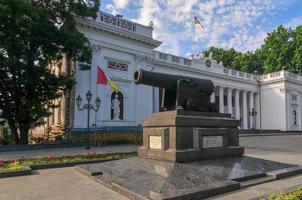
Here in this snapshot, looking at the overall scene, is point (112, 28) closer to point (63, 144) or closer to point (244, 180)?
point (63, 144)

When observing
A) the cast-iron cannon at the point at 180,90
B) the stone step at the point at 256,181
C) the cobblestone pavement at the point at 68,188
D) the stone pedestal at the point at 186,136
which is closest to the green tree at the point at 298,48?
the cast-iron cannon at the point at 180,90

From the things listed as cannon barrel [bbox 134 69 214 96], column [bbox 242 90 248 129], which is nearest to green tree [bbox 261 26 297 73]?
column [bbox 242 90 248 129]

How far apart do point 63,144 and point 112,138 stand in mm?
3945

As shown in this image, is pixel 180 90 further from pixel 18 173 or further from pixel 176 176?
pixel 18 173

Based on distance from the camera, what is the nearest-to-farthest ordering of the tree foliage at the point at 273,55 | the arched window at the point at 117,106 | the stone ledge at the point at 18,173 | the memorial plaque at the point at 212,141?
1. the stone ledge at the point at 18,173
2. the memorial plaque at the point at 212,141
3. the arched window at the point at 117,106
4. the tree foliage at the point at 273,55

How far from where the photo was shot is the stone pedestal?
8258 millimetres

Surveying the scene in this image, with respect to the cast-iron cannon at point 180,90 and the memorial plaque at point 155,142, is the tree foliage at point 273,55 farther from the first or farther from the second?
the memorial plaque at point 155,142

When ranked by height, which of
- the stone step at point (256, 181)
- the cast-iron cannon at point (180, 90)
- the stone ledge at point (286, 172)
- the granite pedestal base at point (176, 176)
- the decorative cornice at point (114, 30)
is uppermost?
the decorative cornice at point (114, 30)

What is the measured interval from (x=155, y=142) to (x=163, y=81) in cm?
184

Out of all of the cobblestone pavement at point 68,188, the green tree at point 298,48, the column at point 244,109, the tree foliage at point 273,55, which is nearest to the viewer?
the cobblestone pavement at point 68,188

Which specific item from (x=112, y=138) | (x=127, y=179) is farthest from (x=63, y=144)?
(x=127, y=179)

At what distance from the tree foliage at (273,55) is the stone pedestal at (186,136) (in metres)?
44.1

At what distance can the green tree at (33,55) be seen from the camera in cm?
1683

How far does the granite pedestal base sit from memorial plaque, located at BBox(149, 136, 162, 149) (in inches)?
17.0
